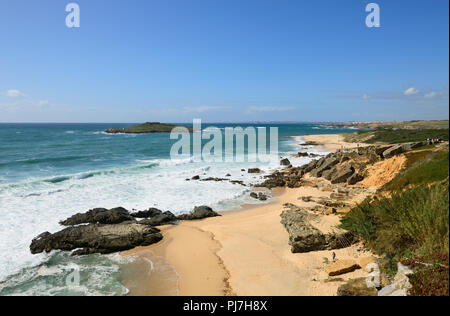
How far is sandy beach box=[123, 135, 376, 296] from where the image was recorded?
31.5 ft

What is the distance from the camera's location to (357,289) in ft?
26.2

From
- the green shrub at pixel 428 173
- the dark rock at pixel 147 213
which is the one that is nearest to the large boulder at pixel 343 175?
the green shrub at pixel 428 173

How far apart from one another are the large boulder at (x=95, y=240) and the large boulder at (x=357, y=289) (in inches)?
362

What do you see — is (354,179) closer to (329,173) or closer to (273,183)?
(329,173)

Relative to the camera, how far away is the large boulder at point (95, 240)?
1295 centimetres

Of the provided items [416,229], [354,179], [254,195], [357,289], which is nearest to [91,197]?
[254,195]

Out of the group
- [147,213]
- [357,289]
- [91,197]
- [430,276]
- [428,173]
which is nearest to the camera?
[430,276]

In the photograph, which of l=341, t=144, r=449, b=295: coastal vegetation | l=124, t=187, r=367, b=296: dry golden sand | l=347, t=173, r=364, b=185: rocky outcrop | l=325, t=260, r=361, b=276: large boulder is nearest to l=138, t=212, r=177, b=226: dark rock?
l=124, t=187, r=367, b=296: dry golden sand

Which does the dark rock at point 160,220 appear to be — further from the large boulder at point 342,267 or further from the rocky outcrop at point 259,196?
the large boulder at point 342,267

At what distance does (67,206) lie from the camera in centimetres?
1964

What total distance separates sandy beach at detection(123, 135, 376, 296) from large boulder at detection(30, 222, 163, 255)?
0.63 m

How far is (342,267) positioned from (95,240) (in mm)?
11028

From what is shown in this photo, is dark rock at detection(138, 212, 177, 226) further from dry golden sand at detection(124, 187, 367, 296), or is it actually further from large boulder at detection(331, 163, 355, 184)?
large boulder at detection(331, 163, 355, 184)
